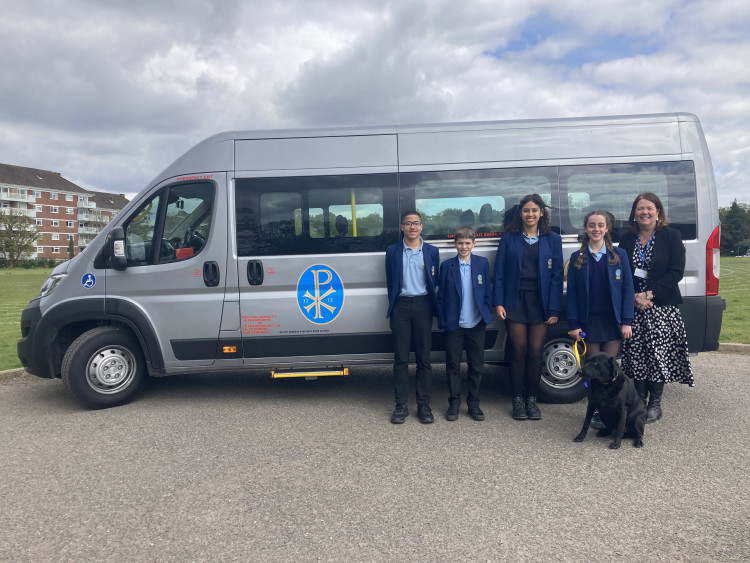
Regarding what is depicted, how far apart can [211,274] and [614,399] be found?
3702 mm

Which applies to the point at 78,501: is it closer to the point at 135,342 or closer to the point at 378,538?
the point at 378,538

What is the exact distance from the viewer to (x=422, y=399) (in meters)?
5.22

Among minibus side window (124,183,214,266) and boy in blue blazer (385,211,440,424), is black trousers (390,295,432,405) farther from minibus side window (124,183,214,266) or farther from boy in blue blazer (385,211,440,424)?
minibus side window (124,183,214,266)

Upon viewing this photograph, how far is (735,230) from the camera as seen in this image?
256 ft

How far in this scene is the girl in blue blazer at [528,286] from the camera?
A: 4.99 meters

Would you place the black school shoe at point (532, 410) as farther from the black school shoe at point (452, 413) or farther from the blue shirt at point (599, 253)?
the blue shirt at point (599, 253)

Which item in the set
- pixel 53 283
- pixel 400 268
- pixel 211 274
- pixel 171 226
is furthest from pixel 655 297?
pixel 53 283

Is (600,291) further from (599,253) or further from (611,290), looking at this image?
(599,253)

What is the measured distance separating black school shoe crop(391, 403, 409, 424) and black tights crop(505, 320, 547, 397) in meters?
1.01

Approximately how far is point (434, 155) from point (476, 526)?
3.53 meters

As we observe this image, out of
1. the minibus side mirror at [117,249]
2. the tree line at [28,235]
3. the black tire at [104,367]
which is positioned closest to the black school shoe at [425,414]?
the black tire at [104,367]

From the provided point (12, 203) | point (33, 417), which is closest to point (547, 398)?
point (33, 417)

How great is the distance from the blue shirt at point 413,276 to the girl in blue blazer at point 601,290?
128cm

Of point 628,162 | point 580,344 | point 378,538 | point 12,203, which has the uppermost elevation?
point 12,203
